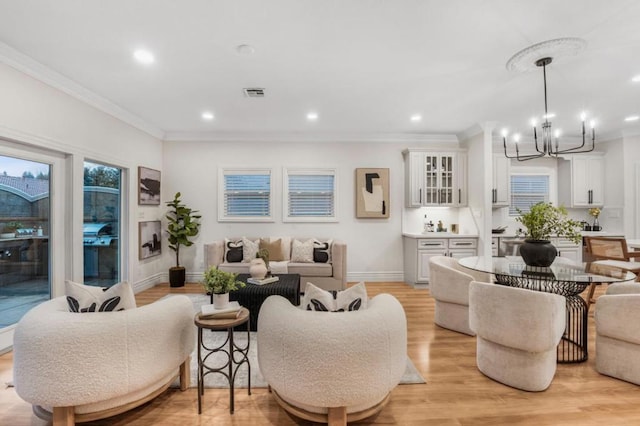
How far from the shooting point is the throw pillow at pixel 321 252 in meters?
4.90

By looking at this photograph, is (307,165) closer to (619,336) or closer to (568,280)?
(568,280)

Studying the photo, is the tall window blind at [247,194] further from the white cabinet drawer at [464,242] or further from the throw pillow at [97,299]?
the throw pillow at [97,299]


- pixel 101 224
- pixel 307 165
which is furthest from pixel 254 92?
pixel 101 224

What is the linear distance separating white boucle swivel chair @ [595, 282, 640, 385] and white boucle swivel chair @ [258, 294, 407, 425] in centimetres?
184

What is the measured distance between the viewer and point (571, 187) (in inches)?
230

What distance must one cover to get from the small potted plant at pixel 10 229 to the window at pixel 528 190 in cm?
751

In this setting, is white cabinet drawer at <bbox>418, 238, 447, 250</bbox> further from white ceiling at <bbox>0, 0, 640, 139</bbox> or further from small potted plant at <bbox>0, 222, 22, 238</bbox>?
small potted plant at <bbox>0, 222, 22, 238</bbox>

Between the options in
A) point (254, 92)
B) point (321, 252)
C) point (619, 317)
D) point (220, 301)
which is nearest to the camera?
point (220, 301)

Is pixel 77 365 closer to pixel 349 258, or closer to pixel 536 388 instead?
pixel 536 388

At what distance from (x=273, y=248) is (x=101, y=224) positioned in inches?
97.7

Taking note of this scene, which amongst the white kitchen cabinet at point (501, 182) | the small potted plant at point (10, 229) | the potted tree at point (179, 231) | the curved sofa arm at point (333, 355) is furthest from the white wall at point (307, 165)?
the curved sofa arm at point (333, 355)

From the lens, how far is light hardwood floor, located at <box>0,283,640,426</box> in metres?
1.93

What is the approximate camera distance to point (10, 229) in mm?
2984

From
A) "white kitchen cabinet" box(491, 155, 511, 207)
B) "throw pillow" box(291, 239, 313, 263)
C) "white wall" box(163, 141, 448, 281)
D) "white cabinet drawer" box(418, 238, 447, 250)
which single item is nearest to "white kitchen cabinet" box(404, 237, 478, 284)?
"white cabinet drawer" box(418, 238, 447, 250)
